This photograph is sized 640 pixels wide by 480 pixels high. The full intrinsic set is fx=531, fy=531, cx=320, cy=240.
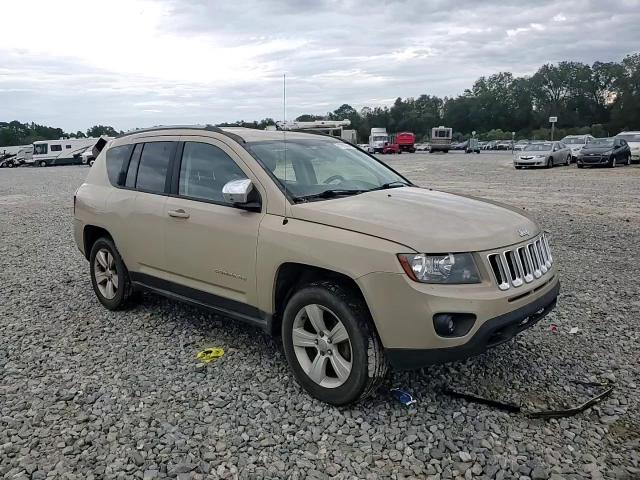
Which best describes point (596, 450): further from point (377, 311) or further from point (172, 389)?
point (172, 389)

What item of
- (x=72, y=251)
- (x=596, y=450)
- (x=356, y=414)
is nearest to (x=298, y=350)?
(x=356, y=414)

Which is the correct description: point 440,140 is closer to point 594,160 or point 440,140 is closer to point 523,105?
point 594,160

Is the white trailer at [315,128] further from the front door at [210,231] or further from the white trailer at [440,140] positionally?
the white trailer at [440,140]

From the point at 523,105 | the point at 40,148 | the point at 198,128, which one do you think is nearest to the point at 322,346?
the point at 198,128

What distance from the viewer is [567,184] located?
1855 centimetres

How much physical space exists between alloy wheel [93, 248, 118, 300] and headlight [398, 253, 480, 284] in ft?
11.5

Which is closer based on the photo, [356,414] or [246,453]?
[246,453]

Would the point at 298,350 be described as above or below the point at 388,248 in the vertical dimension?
below

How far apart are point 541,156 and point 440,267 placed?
2689 cm

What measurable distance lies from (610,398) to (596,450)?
0.71 m

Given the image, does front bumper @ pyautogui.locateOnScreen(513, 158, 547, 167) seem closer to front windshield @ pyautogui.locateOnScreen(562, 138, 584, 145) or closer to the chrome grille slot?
front windshield @ pyautogui.locateOnScreen(562, 138, 584, 145)

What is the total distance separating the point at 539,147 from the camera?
28266 millimetres

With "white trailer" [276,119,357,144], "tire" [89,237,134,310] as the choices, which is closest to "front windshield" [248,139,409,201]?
"white trailer" [276,119,357,144]

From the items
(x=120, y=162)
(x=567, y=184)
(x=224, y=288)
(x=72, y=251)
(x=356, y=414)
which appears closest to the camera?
(x=356, y=414)
